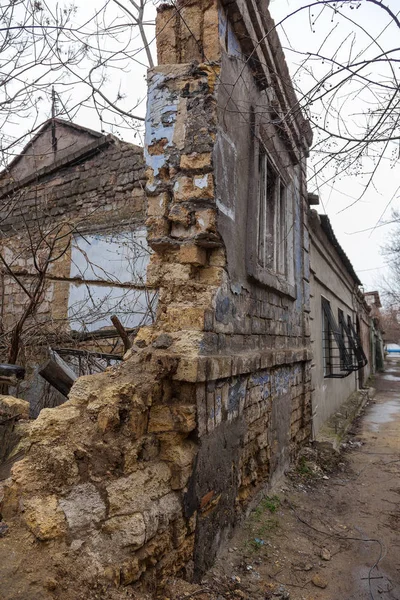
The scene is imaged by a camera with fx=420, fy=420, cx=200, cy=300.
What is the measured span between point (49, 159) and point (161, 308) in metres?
6.73

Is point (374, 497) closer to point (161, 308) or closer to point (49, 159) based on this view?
point (161, 308)

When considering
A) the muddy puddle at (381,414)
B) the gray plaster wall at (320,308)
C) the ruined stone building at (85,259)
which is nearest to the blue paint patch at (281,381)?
the gray plaster wall at (320,308)

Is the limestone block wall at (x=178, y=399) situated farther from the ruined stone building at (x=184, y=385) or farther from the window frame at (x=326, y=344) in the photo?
the window frame at (x=326, y=344)

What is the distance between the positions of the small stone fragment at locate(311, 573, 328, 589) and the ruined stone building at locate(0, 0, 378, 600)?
0.60m

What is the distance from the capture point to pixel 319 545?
3098 millimetres

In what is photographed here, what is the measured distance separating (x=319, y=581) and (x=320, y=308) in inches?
201

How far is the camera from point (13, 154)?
4238 mm

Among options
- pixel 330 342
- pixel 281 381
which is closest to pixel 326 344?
pixel 330 342

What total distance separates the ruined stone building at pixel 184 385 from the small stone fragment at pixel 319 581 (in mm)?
599

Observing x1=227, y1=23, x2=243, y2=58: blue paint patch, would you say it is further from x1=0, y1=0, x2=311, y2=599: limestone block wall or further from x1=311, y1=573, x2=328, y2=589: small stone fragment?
x1=311, y1=573, x2=328, y2=589: small stone fragment

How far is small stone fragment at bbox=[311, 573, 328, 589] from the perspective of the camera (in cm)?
259

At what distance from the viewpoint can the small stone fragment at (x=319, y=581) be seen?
2.59m

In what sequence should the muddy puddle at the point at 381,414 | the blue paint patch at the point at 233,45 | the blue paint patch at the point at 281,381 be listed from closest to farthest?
1. the blue paint patch at the point at 233,45
2. the blue paint patch at the point at 281,381
3. the muddy puddle at the point at 381,414

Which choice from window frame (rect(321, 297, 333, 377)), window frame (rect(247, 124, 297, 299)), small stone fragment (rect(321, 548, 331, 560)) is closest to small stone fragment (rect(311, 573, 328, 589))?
small stone fragment (rect(321, 548, 331, 560))
